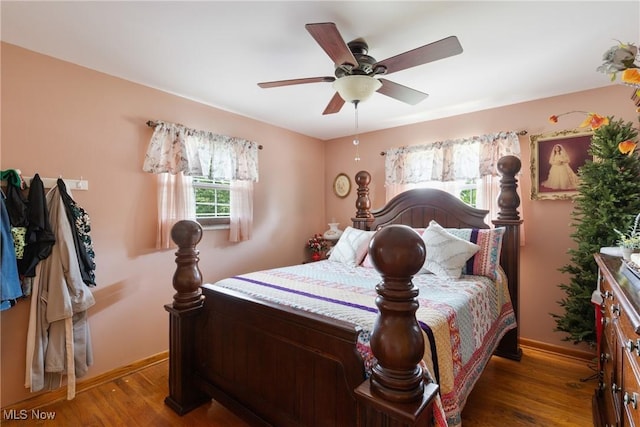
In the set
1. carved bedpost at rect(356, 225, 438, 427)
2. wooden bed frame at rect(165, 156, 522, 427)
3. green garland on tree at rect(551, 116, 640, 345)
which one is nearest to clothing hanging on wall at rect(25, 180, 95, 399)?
wooden bed frame at rect(165, 156, 522, 427)

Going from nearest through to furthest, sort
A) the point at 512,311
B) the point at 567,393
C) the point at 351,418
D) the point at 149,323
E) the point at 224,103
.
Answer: the point at 351,418 < the point at 567,393 < the point at 512,311 < the point at 149,323 < the point at 224,103

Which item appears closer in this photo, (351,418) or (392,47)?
(351,418)

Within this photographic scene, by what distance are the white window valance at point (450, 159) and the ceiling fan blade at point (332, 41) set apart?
6.55ft

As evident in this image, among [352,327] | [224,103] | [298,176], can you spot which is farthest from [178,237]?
[298,176]

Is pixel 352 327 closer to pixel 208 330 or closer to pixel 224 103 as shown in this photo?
pixel 208 330

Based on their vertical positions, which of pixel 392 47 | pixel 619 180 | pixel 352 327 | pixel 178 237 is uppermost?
pixel 392 47

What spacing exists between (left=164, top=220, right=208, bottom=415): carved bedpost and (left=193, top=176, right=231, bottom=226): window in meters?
1.20

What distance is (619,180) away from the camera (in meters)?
2.12

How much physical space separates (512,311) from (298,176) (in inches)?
112

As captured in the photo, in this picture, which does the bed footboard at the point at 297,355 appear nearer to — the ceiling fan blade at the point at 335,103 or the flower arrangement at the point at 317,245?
the ceiling fan blade at the point at 335,103

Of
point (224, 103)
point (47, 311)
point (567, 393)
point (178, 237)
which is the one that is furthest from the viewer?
point (224, 103)

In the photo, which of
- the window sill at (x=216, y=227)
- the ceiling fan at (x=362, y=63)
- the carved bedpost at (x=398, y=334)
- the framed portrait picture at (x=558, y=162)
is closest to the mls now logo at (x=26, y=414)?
the window sill at (x=216, y=227)

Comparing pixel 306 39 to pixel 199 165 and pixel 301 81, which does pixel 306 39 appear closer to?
pixel 301 81

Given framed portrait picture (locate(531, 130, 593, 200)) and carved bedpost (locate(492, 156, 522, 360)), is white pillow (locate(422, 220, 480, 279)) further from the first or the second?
framed portrait picture (locate(531, 130, 593, 200))
